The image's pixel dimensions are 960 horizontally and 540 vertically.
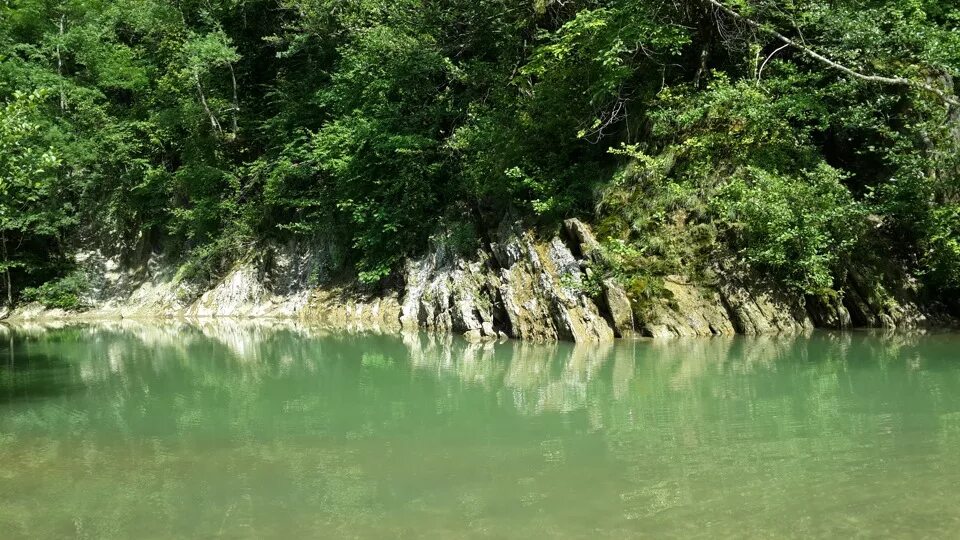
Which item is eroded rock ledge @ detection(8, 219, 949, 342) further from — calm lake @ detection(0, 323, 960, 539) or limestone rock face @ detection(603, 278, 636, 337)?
calm lake @ detection(0, 323, 960, 539)

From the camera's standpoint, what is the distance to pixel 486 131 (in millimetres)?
22328

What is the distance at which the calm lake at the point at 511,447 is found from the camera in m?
5.54

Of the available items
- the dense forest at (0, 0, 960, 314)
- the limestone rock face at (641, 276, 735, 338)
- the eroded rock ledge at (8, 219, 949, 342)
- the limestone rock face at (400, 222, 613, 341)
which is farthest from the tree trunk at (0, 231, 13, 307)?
the limestone rock face at (641, 276, 735, 338)

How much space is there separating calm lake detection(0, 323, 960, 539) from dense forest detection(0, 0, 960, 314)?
11.8 ft

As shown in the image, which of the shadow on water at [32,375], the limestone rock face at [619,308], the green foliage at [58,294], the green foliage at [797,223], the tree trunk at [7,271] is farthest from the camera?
the green foliage at [58,294]

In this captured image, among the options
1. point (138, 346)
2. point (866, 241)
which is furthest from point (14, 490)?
point (866, 241)

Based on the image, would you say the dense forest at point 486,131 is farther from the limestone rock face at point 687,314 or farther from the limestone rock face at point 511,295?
the limestone rock face at point 511,295

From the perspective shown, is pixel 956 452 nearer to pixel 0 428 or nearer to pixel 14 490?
pixel 14 490

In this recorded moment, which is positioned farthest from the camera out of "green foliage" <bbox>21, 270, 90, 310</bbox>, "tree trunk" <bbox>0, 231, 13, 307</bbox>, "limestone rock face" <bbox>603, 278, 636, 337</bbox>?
"green foliage" <bbox>21, 270, 90, 310</bbox>

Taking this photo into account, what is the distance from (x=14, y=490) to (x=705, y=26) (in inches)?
716

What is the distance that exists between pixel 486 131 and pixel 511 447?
15.9m

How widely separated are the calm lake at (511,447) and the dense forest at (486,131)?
3.61m

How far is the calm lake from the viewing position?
218 inches

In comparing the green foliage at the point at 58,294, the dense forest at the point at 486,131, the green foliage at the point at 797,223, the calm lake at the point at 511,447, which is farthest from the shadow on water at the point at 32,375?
the green foliage at the point at 797,223
